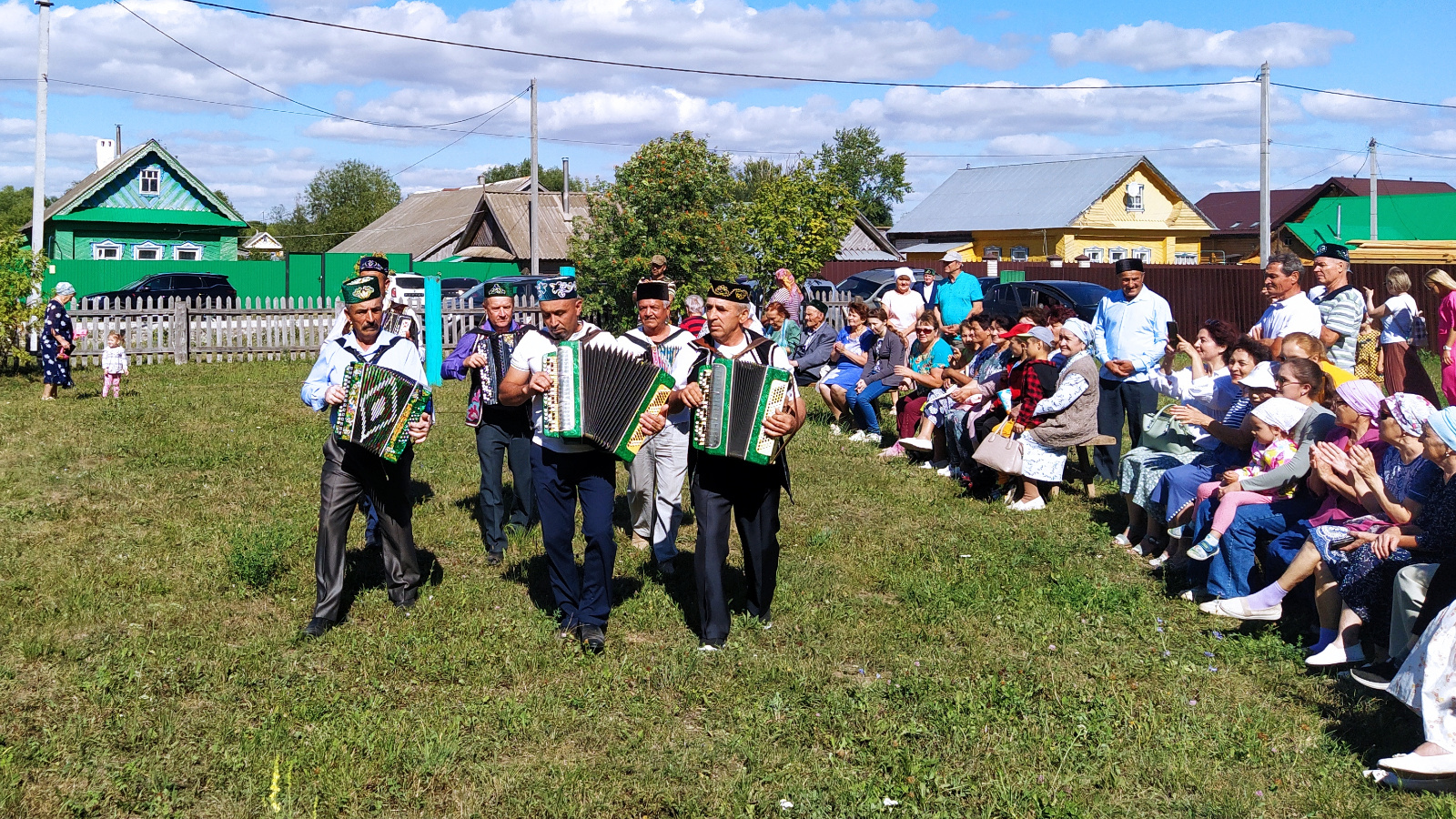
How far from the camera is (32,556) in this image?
8508 mm

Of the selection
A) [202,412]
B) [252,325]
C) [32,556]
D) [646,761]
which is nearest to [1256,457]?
[646,761]

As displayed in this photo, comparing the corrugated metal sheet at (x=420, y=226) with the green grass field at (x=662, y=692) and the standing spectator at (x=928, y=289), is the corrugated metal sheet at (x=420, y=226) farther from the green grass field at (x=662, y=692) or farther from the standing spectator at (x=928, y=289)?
the green grass field at (x=662, y=692)

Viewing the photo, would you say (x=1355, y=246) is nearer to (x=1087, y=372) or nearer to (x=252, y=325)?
(x=1087, y=372)

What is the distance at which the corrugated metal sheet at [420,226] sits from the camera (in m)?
55.8

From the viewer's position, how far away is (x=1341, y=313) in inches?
384

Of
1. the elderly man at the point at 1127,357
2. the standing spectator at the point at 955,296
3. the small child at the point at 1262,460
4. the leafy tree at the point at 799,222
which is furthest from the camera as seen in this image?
the leafy tree at the point at 799,222

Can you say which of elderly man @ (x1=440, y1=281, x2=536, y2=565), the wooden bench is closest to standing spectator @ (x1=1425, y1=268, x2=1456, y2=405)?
the wooden bench

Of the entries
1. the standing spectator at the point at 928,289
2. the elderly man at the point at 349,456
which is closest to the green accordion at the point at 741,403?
the elderly man at the point at 349,456

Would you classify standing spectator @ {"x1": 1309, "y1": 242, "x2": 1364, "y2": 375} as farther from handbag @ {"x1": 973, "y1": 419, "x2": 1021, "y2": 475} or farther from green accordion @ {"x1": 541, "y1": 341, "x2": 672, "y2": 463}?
green accordion @ {"x1": 541, "y1": 341, "x2": 672, "y2": 463}

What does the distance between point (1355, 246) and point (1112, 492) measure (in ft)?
35.7

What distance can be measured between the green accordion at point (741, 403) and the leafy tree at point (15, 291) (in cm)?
1653

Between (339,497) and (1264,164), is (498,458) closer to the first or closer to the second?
(339,497)

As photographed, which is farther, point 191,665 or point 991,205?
point 991,205

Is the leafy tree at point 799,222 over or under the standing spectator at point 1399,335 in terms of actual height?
over
